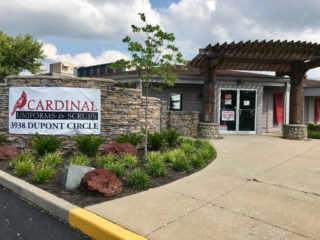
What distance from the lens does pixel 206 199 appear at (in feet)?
14.6

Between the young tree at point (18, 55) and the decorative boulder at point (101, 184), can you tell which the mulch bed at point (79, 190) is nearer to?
the decorative boulder at point (101, 184)

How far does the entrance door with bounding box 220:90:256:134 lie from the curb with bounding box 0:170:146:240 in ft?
33.9

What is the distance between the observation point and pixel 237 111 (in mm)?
13484

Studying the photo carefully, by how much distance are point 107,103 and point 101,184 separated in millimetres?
4034

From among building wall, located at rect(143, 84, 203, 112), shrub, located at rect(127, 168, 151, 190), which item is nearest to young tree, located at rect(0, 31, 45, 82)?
building wall, located at rect(143, 84, 203, 112)

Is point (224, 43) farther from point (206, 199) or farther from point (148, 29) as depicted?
point (206, 199)

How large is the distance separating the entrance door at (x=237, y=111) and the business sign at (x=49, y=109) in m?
7.53

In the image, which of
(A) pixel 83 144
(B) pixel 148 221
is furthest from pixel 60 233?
(A) pixel 83 144

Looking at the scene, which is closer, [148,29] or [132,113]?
[148,29]

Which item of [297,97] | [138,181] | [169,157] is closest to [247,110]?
[297,97]

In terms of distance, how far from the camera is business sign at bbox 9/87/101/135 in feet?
25.8

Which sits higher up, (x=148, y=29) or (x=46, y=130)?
(x=148, y=29)

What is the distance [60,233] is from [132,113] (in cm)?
528

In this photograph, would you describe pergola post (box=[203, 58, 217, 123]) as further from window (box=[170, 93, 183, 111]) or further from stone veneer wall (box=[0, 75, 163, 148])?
stone veneer wall (box=[0, 75, 163, 148])
